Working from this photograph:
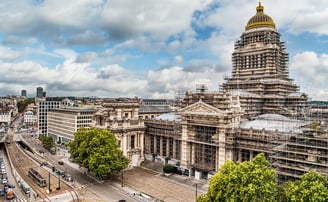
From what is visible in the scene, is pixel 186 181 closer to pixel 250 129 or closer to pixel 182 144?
pixel 182 144

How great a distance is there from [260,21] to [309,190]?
6896 centimetres

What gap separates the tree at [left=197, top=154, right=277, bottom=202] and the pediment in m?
23.8

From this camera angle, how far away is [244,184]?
128 feet

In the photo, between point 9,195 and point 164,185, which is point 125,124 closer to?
point 164,185

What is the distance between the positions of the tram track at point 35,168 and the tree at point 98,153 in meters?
7.69

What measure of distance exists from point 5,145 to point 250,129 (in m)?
112

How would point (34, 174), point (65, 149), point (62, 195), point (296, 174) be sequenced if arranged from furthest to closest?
1. point (65, 149)
2. point (34, 174)
3. point (62, 195)
4. point (296, 174)

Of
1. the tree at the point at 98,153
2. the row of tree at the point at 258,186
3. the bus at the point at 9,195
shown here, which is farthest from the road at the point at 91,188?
the row of tree at the point at 258,186

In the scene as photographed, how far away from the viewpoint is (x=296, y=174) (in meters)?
44.4

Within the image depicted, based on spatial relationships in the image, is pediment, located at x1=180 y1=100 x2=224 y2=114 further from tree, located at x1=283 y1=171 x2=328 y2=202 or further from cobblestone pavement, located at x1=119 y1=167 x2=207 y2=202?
tree, located at x1=283 y1=171 x2=328 y2=202

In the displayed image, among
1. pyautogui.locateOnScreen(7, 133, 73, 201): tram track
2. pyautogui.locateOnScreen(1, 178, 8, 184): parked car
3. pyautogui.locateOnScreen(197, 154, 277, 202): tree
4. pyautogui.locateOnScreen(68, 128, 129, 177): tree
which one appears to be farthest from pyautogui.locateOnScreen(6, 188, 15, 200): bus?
pyautogui.locateOnScreen(197, 154, 277, 202): tree

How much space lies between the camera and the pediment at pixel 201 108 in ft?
213

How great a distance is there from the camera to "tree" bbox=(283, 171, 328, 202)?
3353cm

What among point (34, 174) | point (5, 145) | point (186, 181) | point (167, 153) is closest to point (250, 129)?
point (186, 181)
